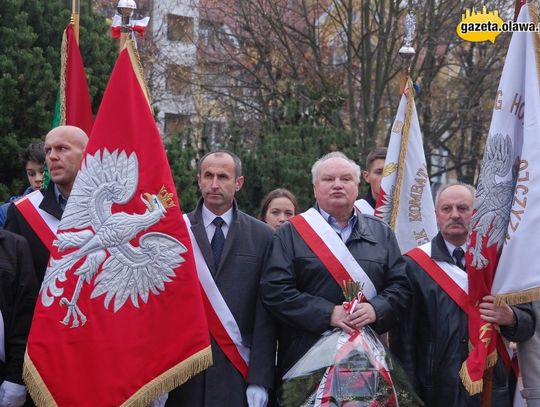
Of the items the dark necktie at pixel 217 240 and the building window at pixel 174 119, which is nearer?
the dark necktie at pixel 217 240

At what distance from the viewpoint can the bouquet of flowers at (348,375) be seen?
195 inches

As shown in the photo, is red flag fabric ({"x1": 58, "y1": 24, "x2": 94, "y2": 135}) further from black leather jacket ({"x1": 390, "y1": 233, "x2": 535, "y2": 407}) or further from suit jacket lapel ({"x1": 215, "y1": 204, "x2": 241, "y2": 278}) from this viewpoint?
black leather jacket ({"x1": 390, "y1": 233, "x2": 535, "y2": 407})

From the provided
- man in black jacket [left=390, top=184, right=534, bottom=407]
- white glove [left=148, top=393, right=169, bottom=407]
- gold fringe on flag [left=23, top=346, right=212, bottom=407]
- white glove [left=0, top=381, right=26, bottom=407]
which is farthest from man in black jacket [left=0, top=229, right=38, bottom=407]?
man in black jacket [left=390, top=184, right=534, bottom=407]

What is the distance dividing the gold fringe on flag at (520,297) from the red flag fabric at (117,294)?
1.65 meters

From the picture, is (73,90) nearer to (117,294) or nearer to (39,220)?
(39,220)

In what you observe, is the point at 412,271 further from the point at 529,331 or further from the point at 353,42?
the point at 353,42

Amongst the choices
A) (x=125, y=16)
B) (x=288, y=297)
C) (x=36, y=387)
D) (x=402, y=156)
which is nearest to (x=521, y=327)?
(x=288, y=297)

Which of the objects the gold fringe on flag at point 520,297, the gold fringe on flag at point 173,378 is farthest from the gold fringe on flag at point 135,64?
the gold fringe on flag at point 520,297

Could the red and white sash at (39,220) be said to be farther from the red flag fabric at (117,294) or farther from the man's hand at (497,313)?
the man's hand at (497,313)

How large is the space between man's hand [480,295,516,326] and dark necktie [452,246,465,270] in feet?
1.34

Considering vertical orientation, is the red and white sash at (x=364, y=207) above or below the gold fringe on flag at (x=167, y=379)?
above

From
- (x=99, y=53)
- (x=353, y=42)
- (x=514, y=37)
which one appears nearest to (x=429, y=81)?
(x=353, y=42)

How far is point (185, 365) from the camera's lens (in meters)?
5.23

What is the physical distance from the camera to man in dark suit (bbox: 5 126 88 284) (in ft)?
18.1
